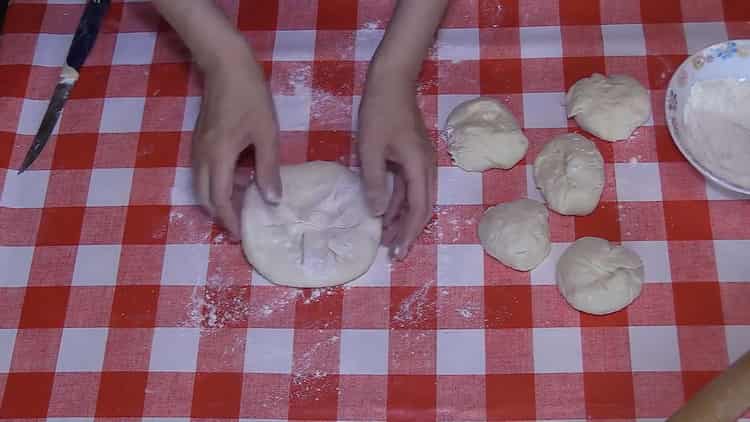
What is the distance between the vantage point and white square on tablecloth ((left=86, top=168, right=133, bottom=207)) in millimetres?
1628

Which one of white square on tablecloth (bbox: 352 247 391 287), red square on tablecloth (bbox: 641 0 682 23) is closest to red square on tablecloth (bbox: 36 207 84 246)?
white square on tablecloth (bbox: 352 247 391 287)

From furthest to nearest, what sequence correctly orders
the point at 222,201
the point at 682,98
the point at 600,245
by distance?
1. the point at 682,98
2. the point at 600,245
3. the point at 222,201

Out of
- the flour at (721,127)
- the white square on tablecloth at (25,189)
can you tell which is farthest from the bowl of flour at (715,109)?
the white square on tablecloth at (25,189)

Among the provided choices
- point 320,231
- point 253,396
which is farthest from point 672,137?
point 253,396

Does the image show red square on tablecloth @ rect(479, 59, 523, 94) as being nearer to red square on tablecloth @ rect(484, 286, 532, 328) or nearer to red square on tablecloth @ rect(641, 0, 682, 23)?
red square on tablecloth @ rect(641, 0, 682, 23)

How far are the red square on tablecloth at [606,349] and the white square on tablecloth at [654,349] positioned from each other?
0.01 meters

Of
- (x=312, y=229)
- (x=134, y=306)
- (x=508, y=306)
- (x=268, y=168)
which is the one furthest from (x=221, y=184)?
(x=508, y=306)

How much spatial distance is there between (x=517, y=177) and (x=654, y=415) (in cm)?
52

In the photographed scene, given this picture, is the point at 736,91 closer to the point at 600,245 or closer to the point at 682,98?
the point at 682,98

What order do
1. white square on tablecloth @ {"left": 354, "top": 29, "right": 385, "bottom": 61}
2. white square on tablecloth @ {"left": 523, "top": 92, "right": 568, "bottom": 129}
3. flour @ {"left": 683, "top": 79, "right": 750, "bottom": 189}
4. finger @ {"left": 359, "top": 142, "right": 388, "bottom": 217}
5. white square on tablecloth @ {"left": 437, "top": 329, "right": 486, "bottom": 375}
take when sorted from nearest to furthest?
finger @ {"left": 359, "top": 142, "right": 388, "bottom": 217}
white square on tablecloth @ {"left": 437, "top": 329, "right": 486, "bottom": 375}
flour @ {"left": 683, "top": 79, "right": 750, "bottom": 189}
white square on tablecloth @ {"left": 523, "top": 92, "right": 568, "bottom": 129}
white square on tablecloth @ {"left": 354, "top": 29, "right": 385, "bottom": 61}

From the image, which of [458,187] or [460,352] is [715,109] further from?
[460,352]

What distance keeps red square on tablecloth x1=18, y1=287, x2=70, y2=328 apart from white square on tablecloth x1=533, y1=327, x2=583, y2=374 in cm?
90

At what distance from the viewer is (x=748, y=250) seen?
4.89 ft

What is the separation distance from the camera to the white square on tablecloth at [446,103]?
167 cm
